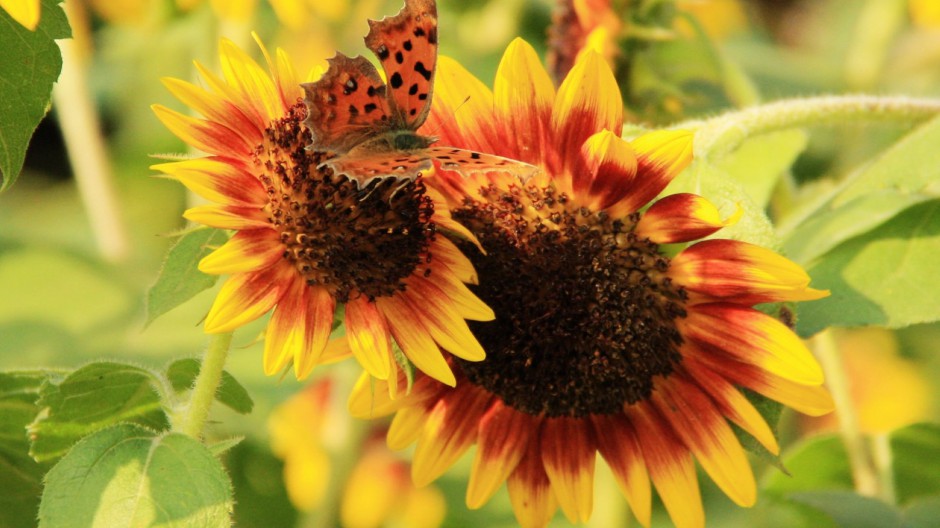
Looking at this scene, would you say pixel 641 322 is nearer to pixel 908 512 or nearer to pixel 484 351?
pixel 484 351

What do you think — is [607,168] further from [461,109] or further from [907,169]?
[907,169]

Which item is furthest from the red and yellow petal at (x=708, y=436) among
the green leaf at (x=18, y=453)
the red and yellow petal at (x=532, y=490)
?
the green leaf at (x=18, y=453)

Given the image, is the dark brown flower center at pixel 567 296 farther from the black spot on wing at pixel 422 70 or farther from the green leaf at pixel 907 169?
the green leaf at pixel 907 169

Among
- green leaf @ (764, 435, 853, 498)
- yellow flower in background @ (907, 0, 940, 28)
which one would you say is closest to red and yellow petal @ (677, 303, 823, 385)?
green leaf @ (764, 435, 853, 498)

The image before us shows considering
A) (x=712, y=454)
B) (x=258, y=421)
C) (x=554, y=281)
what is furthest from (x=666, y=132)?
(x=258, y=421)

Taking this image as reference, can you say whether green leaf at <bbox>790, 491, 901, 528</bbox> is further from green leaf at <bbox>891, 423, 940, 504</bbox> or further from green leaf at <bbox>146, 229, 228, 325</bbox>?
green leaf at <bbox>146, 229, 228, 325</bbox>
